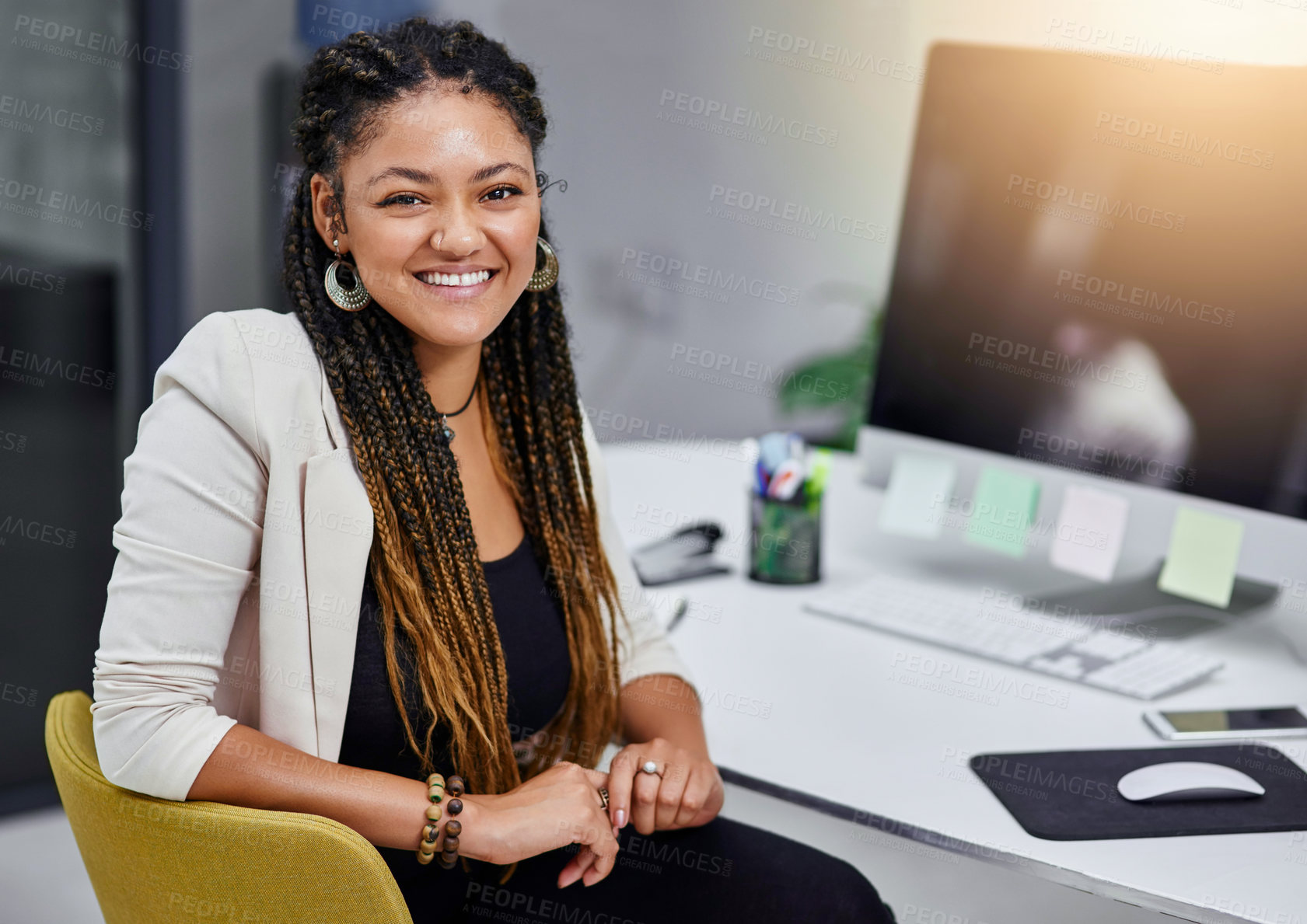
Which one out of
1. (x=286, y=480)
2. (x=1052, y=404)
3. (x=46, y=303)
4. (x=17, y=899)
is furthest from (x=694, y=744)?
(x=46, y=303)

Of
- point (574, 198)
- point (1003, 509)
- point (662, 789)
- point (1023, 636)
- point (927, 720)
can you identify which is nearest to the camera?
point (662, 789)

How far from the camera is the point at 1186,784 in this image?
39.9 inches

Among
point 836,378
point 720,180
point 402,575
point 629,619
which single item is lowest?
point 629,619

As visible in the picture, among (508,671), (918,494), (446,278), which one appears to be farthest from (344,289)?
(918,494)

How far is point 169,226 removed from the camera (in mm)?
2119

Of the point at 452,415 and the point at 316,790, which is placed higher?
the point at 452,415

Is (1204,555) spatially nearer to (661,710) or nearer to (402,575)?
(661,710)

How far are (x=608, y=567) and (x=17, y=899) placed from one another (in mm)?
1407

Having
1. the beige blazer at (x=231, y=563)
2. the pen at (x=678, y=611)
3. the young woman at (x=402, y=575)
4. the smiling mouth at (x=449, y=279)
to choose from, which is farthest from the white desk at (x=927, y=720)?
the smiling mouth at (x=449, y=279)

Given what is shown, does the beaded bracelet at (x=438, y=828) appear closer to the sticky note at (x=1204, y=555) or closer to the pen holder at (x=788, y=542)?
the pen holder at (x=788, y=542)

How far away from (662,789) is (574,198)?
217 centimetres

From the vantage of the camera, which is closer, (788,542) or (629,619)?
(629,619)

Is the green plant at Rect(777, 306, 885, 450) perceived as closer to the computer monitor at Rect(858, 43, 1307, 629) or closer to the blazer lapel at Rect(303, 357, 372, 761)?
the computer monitor at Rect(858, 43, 1307, 629)

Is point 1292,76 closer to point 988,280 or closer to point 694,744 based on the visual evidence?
point 988,280
